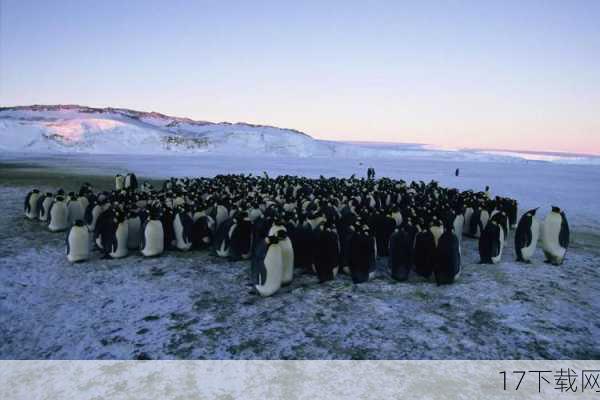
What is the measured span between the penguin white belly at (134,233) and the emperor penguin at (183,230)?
71cm

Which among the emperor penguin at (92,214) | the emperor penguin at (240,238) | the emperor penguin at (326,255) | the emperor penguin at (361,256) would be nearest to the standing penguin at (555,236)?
the emperor penguin at (361,256)

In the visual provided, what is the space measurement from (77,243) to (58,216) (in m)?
2.92

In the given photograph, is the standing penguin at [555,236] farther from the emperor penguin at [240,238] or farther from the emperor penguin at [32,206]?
the emperor penguin at [32,206]

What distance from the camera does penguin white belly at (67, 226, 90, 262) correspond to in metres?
7.17

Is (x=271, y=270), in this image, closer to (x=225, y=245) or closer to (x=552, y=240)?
(x=225, y=245)

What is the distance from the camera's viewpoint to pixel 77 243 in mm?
7172

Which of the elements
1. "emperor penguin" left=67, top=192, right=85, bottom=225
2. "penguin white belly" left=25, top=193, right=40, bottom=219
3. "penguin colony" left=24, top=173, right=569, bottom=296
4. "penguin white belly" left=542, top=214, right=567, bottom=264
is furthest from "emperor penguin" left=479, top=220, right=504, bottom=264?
"penguin white belly" left=25, top=193, right=40, bottom=219

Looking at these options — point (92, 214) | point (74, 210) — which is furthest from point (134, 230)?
point (74, 210)

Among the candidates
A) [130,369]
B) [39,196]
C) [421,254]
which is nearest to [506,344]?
[421,254]

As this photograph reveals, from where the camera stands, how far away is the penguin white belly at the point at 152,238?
7.51 metres

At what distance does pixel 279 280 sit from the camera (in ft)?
19.3

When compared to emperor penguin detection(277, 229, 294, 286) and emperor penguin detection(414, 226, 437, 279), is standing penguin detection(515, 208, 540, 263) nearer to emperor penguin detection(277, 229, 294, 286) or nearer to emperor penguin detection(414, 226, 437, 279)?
emperor penguin detection(414, 226, 437, 279)

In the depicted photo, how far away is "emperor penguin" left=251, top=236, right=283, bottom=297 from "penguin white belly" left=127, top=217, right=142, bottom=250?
131 inches

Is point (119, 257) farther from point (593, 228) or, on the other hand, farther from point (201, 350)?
point (593, 228)
